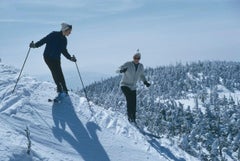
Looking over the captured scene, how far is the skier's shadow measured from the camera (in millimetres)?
9892

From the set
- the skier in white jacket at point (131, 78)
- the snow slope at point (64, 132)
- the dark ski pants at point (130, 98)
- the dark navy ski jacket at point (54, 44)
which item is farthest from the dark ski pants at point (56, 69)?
the dark ski pants at point (130, 98)

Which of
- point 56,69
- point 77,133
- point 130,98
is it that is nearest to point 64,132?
point 77,133

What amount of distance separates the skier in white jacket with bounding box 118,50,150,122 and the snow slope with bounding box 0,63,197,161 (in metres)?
1.06

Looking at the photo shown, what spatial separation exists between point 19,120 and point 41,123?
66cm

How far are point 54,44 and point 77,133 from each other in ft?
11.0

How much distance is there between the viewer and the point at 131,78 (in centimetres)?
1478

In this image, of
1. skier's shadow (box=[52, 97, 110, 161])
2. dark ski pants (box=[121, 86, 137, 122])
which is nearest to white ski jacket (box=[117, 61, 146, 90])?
dark ski pants (box=[121, 86, 137, 122])

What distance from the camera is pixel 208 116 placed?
159 metres

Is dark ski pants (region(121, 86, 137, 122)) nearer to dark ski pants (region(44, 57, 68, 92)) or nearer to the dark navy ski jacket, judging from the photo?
dark ski pants (region(44, 57, 68, 92))

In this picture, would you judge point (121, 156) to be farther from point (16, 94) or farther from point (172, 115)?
point (172, 115)

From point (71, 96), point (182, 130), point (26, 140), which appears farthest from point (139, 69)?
point (182, 130)

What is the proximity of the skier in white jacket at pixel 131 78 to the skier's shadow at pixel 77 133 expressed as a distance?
2.86m

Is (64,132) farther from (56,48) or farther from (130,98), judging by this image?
(130,98)

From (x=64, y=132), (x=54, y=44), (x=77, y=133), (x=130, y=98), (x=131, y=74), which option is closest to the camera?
(x=64, y=132)
